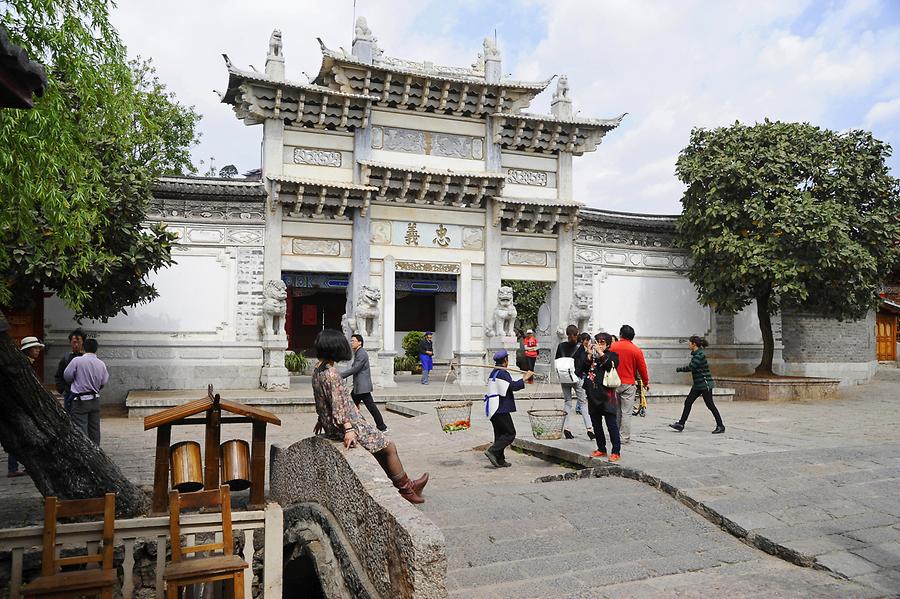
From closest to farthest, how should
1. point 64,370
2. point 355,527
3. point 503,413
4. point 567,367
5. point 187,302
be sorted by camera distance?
point 355,527
point 503,413
point 64,370
point 567,367
point 187,302

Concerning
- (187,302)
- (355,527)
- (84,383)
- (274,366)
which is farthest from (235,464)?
(187,302)

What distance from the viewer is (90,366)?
26.4 feet

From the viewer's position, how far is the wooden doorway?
26.5m

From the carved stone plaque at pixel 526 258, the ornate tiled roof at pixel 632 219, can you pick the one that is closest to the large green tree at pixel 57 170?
the carved stone plaque at pixel 526 258

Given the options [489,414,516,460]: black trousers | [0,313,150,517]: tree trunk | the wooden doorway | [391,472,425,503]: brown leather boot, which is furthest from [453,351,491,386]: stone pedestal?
the wooden doorway

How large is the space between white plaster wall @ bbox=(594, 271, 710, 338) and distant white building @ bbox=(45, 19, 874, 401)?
0.15ft

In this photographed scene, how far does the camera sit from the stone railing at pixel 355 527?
376 cm

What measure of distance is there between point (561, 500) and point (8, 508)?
5138mm

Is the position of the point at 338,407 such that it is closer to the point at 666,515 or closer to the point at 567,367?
the point at 666,515

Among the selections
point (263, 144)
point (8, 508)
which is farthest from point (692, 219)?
point (8, 508)

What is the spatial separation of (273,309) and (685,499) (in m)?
11.3

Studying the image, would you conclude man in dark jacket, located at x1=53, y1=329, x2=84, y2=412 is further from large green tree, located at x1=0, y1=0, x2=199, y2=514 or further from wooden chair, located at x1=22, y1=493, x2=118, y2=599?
wooden chair, located at x1=22, y1=493, x2=118, y2=599

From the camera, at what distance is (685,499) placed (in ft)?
20.0

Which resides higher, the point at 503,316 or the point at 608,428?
the point at 503,316
